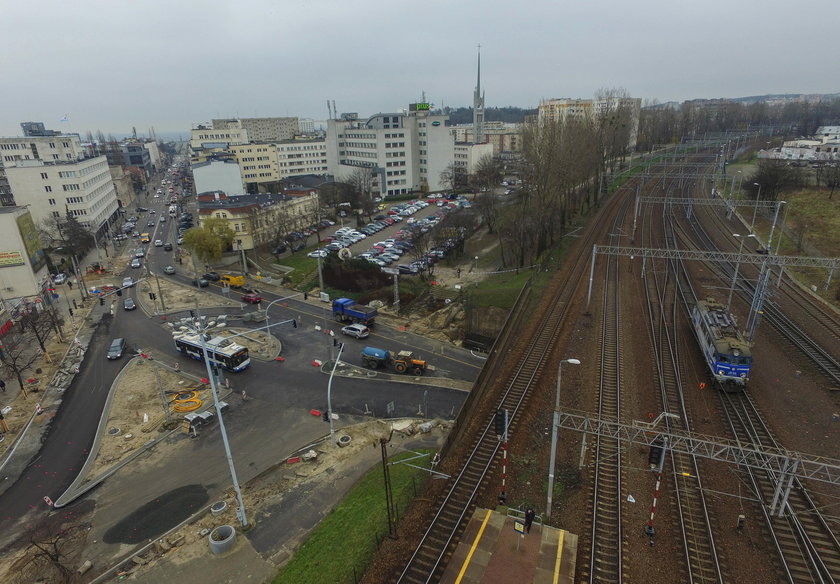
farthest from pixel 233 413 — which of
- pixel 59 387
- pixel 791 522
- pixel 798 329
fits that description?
pixel 798 329

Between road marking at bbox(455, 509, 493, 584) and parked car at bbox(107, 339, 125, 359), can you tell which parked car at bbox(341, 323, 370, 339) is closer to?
parked car at bbox(107, 339, 125, 359)

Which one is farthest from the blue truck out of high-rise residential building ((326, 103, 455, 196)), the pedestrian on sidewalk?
high-rise residential building ((326, 103, 455, 196))

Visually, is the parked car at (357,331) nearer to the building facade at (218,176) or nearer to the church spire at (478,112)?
the building facade at (218,176)

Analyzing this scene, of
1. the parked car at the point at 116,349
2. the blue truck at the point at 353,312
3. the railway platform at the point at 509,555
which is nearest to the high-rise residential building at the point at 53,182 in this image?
the parked car at the point at 116,349

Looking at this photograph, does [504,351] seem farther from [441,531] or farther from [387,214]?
[387,214]

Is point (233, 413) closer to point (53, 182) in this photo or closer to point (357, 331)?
point (357, 331)

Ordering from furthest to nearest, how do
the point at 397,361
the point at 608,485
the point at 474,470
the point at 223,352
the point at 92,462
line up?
the point at 223,352, the point at 397,361, the point at 92,462, the point at 474,470, the point at 608,485
